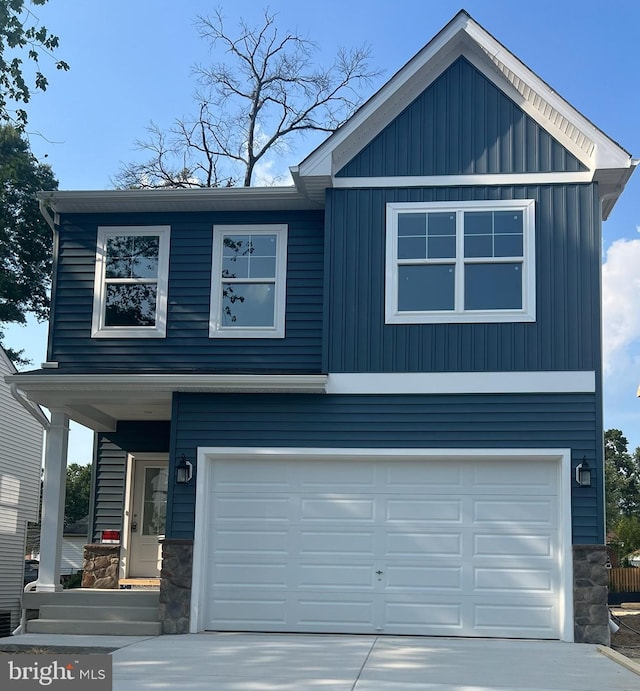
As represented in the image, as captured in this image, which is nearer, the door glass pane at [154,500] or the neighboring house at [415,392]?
the neighboring house at [415,392]

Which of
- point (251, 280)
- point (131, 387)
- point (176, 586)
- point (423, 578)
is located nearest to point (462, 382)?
point (423, 578)

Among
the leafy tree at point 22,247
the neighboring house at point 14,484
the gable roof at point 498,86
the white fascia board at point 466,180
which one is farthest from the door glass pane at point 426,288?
the leafy tree at point 22,247

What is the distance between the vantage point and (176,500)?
1220 cm

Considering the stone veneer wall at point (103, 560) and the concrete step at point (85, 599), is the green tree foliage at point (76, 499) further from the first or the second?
the concrete step at point (85, 599)

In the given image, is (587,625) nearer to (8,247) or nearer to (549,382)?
(549,382)

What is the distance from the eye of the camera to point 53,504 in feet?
42.1

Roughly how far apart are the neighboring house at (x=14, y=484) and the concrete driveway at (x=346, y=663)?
12312 mm

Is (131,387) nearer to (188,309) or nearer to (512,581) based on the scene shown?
(188,309)

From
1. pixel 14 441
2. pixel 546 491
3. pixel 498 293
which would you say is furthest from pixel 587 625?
pixel 14 441

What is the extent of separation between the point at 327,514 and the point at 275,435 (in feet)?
3.81

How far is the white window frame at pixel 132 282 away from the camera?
13.3 meters

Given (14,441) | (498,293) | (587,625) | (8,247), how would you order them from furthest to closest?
(8,247) → (14,441) → (498,293) → (587,625)

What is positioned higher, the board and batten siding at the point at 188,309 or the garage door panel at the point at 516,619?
the board and batten siding at the point at 188,309

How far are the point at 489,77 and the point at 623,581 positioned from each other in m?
11.9
